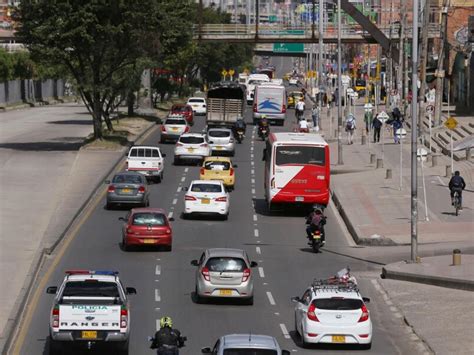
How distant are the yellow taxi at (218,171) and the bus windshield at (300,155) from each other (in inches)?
252

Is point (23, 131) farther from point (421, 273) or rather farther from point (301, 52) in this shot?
point (301, 52)

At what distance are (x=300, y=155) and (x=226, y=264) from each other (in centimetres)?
1815

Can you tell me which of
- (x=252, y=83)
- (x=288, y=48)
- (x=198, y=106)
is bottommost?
(x=198, y=106)

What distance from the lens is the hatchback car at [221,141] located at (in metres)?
70.0

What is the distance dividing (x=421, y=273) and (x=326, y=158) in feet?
46.6

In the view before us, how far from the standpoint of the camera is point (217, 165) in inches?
2248

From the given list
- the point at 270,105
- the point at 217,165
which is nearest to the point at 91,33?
the point at 217,165

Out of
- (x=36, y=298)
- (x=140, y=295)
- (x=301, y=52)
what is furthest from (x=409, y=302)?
(x=301, y=52)

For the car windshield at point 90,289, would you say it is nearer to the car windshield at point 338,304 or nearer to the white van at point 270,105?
the car windshield at point 338,304

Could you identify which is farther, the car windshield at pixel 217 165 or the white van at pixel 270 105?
the white van at pixel 270 105

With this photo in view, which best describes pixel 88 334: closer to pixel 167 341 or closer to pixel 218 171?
pixel 167 341

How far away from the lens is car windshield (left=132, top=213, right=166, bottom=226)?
4089 centimetres

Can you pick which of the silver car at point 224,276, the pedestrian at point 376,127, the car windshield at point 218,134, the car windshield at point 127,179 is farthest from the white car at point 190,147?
the silver car at point 224,276

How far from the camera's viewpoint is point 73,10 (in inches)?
2741
